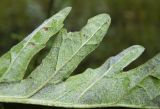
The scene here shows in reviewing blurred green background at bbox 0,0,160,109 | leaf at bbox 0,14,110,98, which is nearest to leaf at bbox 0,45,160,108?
leaf at bbox 0,14,110,98

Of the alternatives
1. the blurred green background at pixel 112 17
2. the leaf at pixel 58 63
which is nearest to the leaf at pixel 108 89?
the leaf at pixel 58 63

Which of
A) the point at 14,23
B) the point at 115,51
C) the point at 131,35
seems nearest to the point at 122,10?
the point at 131,35

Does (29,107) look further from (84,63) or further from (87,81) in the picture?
(84,63)

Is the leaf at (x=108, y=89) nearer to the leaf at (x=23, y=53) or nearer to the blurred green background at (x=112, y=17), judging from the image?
the leaf at (x=23, y=53)

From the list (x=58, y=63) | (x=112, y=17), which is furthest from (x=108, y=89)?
→ (x=112, y=17)

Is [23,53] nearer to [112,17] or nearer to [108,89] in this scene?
[108,89]

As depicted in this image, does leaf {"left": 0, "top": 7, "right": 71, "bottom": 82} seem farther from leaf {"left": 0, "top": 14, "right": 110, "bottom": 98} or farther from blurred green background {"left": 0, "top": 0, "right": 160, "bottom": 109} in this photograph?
blurred green background {"left": 0, "top": 0, "right": 160, "bottom": 109}
